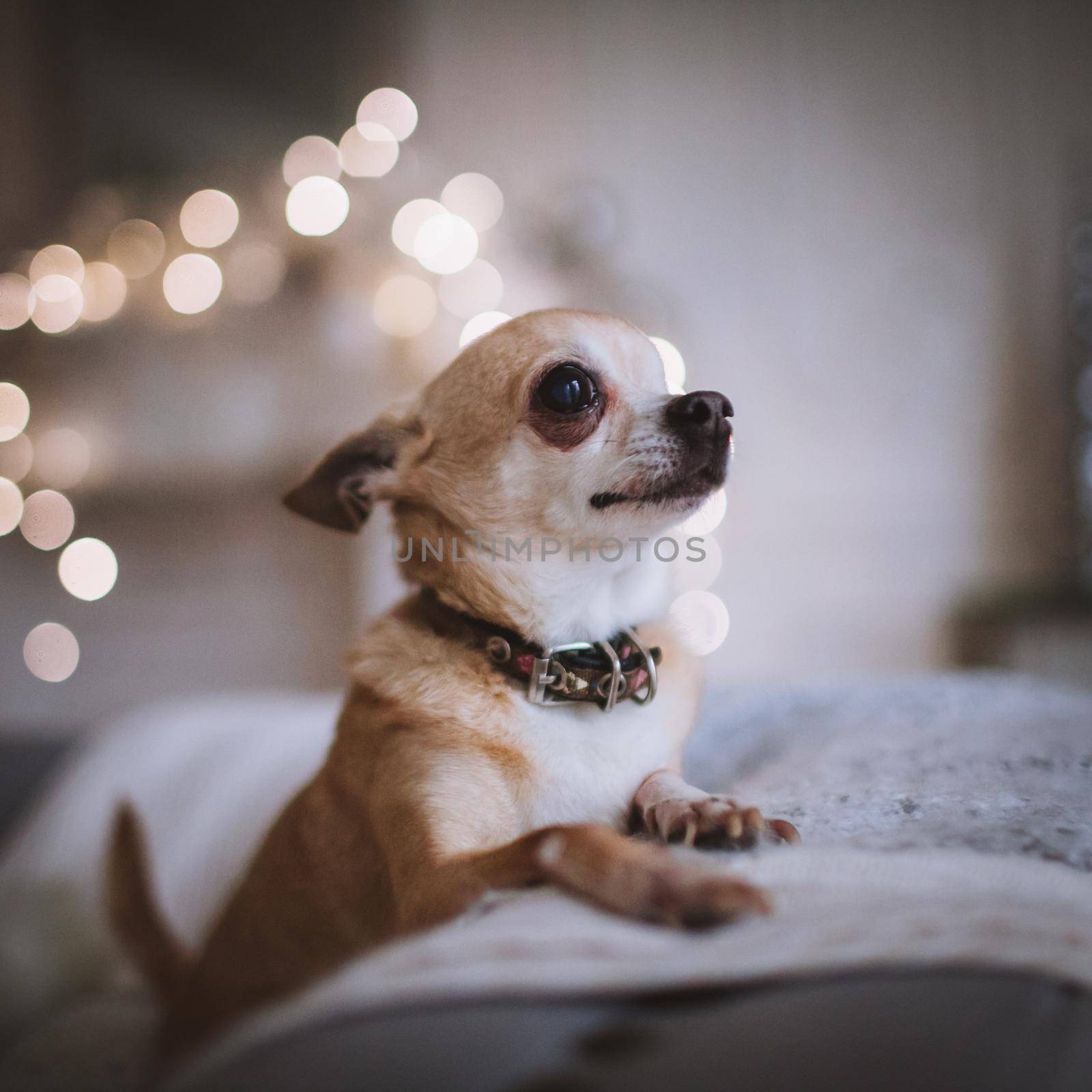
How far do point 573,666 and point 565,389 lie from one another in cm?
29

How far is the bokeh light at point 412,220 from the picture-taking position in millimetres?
1841

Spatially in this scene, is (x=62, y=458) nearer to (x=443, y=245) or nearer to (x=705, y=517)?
(x=443, y=245)

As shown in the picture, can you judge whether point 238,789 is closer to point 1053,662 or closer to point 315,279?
point 315,279

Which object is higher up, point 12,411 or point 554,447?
point 12,411

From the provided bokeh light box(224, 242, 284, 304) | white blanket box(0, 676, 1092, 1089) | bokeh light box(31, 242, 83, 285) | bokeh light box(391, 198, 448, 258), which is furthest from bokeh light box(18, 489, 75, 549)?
bokeh light box(391, 198, 448, 258)

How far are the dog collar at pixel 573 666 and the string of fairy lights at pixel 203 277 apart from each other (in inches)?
46.3

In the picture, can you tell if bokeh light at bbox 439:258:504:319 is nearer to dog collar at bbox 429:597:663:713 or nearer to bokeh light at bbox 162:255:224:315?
bokeh light at bbox 162:255:224:315

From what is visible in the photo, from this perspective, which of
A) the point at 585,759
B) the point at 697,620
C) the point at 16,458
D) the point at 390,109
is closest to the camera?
the point at 585,759

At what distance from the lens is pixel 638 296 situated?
9.38 ft

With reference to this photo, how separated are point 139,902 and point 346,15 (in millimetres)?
3056

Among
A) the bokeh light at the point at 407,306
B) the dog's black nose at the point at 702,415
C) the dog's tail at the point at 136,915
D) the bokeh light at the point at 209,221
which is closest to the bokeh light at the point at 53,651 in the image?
the bokeh light at the point at 209,221

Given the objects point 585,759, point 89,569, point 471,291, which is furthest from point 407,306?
point 585,759

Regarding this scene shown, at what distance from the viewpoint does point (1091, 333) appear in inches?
111

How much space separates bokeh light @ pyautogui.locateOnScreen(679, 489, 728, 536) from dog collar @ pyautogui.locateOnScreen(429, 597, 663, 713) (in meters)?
0.16
